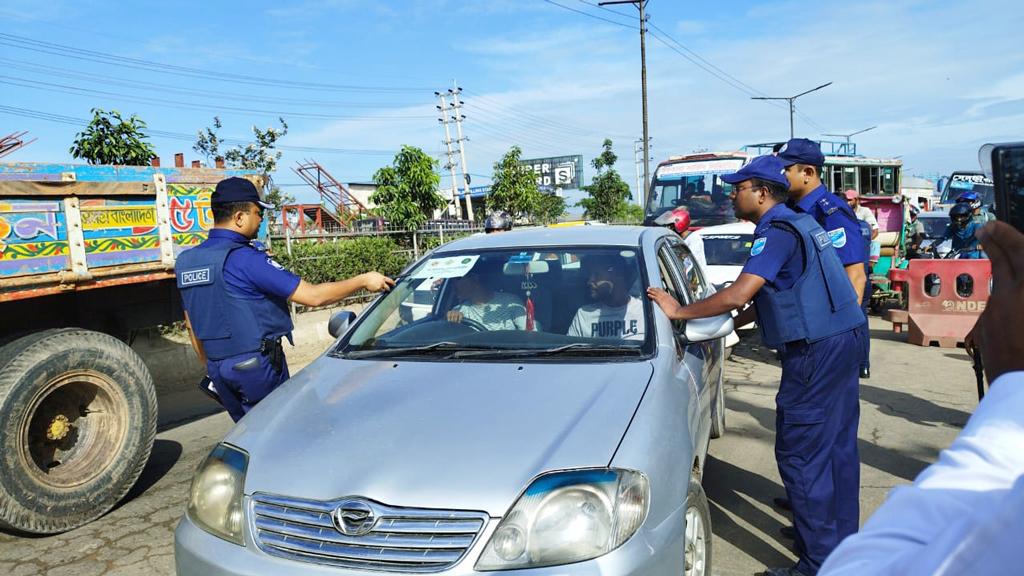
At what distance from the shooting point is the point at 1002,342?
2.89 ft

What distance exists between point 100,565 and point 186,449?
2.01m

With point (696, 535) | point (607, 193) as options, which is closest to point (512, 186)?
point (607, 193)

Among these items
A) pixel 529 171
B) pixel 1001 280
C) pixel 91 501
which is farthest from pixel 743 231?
pixel 529 171

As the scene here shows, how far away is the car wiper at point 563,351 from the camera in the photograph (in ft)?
9.94

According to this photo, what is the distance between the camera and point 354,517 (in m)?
2.16

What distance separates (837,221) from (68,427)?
471cm

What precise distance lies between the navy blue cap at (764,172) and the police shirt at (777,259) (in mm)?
264

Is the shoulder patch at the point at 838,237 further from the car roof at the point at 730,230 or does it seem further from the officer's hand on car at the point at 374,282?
the car roof at the point at 730,230

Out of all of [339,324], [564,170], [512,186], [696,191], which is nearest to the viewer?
[339,324]

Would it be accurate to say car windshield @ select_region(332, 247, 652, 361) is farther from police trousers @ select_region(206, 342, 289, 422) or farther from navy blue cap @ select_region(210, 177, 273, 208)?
navy blue cap @ select_region(210, 177, 273, 208)

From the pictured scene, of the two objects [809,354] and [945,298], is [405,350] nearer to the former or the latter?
[809,354]

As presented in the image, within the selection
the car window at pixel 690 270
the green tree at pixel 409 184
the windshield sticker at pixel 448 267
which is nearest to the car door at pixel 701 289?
the car window at pixel 690 270

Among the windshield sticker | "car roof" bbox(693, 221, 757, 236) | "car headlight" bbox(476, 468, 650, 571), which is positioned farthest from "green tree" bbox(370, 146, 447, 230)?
"car headlight" bbox(476, 468, 650, 571)

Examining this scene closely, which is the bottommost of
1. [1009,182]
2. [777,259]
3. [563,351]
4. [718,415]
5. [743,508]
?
[743,508]
